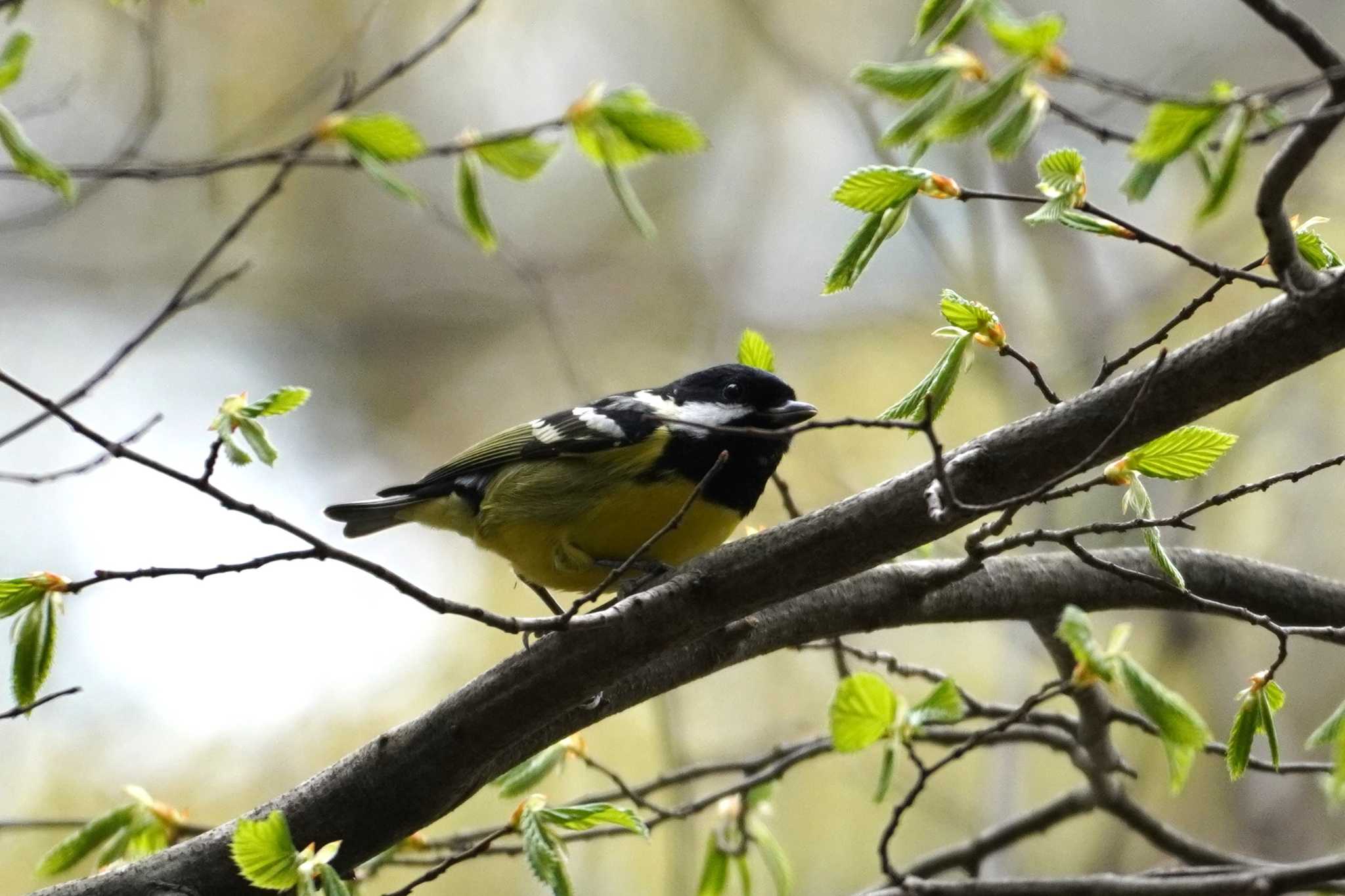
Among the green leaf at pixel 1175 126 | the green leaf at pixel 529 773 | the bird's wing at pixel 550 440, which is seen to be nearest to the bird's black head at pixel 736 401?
the bird's wing at pixel 550 440

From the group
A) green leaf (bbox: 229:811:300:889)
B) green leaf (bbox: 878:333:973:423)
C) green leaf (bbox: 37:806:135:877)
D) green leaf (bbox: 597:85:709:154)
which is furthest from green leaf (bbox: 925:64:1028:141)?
green leaf (bbox: 37:806:135:877)

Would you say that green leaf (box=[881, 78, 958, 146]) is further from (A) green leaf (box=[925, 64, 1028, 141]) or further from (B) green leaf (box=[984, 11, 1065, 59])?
(B) green leaf (box=[984, 11, 1065, 59])

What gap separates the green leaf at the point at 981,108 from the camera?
55.9 inches

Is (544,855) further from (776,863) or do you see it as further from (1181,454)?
(1181,454)

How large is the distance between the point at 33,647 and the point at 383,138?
0.98m

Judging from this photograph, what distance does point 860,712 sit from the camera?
1.75 meters

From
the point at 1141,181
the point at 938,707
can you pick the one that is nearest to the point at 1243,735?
the point at 938,707

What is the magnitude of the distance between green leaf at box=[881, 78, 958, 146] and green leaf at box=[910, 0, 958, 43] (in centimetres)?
11

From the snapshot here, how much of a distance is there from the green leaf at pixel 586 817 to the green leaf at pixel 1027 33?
142cm

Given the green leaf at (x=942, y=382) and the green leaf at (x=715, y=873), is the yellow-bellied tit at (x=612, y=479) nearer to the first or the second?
the green leaf at (x=715, y=873)

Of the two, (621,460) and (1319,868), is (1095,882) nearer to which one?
(1319,868)

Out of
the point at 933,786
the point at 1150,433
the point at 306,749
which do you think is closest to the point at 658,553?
the point at 1150,433

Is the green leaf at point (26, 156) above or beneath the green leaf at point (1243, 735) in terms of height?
above

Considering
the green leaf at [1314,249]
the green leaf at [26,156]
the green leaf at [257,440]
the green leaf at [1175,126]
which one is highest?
the green leaf at [26,156]
